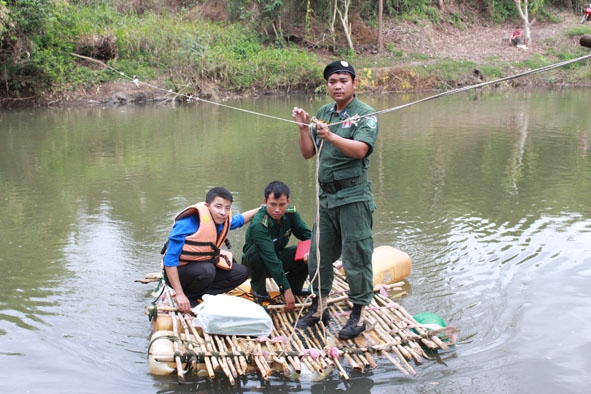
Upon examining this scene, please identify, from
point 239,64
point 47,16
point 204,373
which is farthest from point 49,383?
point 239,64

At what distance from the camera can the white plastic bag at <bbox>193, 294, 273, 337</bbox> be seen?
393cm

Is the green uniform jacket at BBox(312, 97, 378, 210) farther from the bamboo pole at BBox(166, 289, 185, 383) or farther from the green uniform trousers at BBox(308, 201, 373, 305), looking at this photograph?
the bamboo pole at BBox(166, 289, 185, 383)

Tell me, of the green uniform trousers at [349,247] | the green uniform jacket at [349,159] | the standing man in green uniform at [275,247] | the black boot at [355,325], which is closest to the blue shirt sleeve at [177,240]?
the standing man in green uniform at [275,247]

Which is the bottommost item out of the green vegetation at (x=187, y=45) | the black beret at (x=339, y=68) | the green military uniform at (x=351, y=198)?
the green military uniform at (x=351, y=198)

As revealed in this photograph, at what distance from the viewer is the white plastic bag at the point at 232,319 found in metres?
3.93

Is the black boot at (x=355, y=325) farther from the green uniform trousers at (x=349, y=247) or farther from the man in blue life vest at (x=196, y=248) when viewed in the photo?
the man in blue life vest at (x=196, y=248)

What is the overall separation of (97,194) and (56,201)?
0.54 meters

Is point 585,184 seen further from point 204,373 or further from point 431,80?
point 431,80

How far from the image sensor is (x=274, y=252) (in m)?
4.40

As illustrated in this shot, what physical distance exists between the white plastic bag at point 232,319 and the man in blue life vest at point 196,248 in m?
0.32

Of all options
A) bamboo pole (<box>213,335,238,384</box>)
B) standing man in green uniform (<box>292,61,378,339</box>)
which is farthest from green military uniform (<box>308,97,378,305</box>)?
bamboo pole (<box>213,335,238,384</box>)

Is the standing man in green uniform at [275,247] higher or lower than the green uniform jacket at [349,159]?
lower

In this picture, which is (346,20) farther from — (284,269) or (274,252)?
(274,252)

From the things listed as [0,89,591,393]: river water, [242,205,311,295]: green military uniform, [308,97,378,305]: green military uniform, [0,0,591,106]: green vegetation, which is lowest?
[0,89,591,393]: river water
